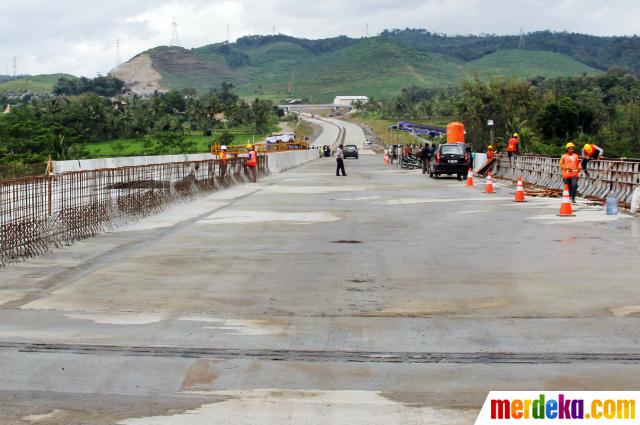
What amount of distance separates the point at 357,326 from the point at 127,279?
4.47 metres

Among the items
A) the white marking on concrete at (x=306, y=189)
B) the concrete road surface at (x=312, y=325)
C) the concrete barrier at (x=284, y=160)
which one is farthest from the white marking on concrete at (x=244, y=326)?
the concrete barrier at (x=284, y=160)

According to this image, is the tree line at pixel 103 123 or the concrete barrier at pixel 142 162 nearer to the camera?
the concrete barrier at pixel 142 162

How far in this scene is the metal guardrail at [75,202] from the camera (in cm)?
1493

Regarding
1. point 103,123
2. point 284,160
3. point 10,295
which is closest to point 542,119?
point 284,160

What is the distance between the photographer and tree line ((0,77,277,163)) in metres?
97.6

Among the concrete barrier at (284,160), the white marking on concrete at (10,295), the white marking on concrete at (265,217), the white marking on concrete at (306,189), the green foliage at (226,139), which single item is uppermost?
the white marking on concrete at (10,295)

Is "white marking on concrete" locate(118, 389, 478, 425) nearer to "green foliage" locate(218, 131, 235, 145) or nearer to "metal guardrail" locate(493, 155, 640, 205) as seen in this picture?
"metal guardrail" locate(493, 155, 640, 205)

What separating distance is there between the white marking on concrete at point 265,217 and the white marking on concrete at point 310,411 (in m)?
14.3

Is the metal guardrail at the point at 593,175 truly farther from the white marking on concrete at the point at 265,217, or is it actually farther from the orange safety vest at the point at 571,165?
the white marking on concrete at the point at 265,217

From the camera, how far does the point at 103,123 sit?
142875 mm

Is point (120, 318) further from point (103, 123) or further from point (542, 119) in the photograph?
point (103, 123)

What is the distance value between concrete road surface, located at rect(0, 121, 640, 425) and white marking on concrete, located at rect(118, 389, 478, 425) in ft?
0.07

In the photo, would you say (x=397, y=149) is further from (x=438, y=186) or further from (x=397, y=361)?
(x=397, y=361)

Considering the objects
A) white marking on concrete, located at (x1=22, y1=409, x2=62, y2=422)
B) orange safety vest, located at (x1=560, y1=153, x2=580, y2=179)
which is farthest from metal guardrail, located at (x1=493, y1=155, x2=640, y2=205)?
white marking on concrete, located at (x1=22, y1=409, x2=62, y2=422)
